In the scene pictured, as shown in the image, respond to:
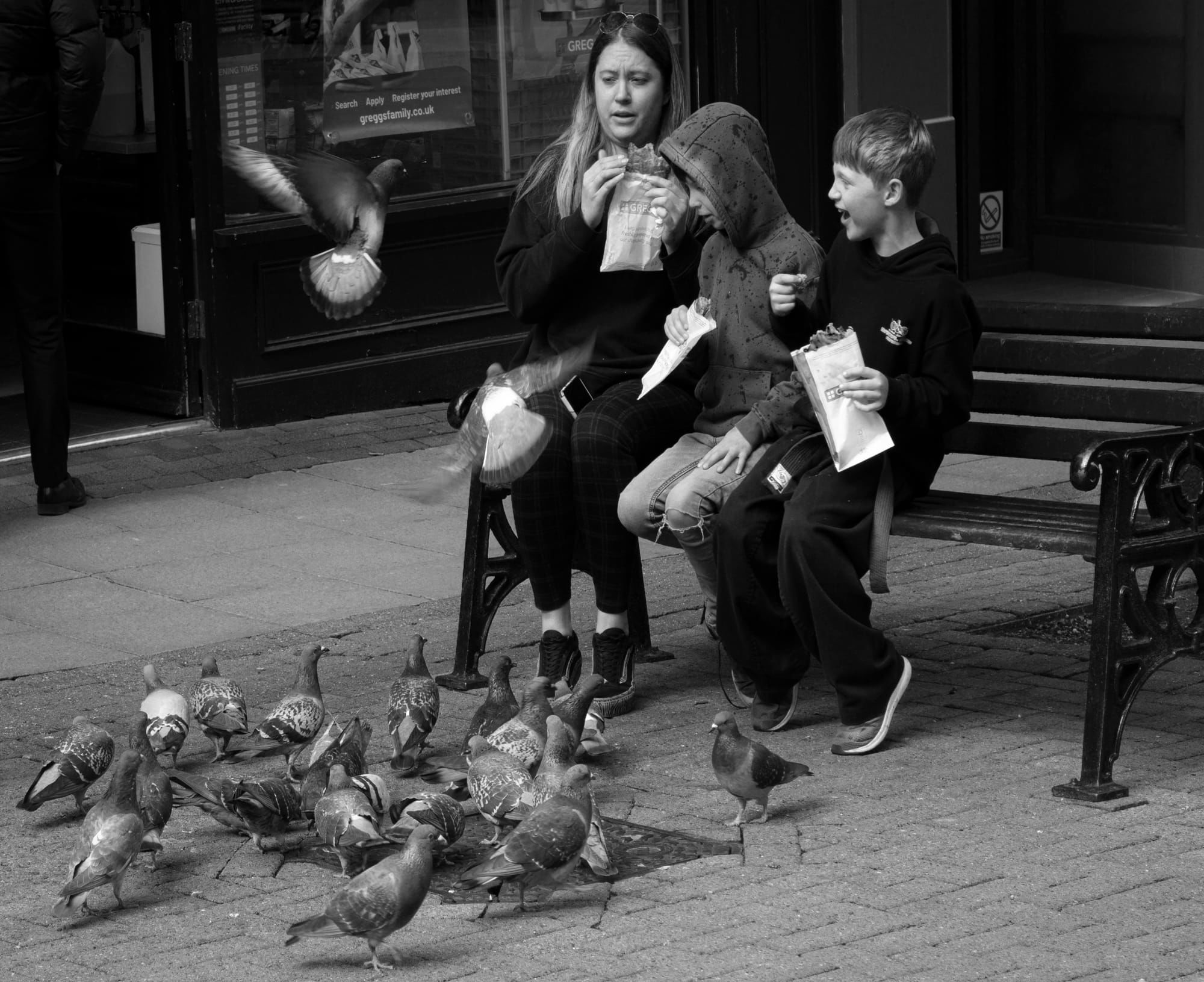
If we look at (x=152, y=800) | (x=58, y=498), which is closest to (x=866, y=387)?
(x=152, y=800)

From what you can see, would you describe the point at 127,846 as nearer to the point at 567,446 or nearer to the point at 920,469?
the point at 567,446

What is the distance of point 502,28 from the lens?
10422 millimetres

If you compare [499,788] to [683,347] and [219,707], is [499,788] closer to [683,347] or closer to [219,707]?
[219,707]

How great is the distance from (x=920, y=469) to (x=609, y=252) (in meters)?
1.06

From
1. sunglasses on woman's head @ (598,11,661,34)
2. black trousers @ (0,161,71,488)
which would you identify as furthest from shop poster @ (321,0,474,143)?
sunglasses on woman's head @ (598,11,661,34)

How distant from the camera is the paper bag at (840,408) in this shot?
16.5 feet

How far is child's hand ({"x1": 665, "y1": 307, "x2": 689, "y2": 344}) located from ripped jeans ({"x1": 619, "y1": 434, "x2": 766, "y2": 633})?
0.37 metres

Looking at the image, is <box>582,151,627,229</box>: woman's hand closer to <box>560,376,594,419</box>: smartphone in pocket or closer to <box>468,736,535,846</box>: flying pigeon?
<box>560,376,594,419</box>: smartphone in pocket

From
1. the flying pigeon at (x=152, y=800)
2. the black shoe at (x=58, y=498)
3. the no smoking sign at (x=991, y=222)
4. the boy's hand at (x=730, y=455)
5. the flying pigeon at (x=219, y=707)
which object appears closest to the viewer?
the flying pigeon at (x=152, y=800)

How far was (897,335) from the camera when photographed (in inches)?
206

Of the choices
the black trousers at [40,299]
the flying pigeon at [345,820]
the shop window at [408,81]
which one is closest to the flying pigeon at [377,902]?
the flying pigeon at [345,820]

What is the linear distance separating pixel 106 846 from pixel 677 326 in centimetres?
214

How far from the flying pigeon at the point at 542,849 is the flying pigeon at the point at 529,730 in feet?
1.73

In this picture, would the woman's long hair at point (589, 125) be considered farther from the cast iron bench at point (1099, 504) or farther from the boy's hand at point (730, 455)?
the boy's hand at point (730, 455)
